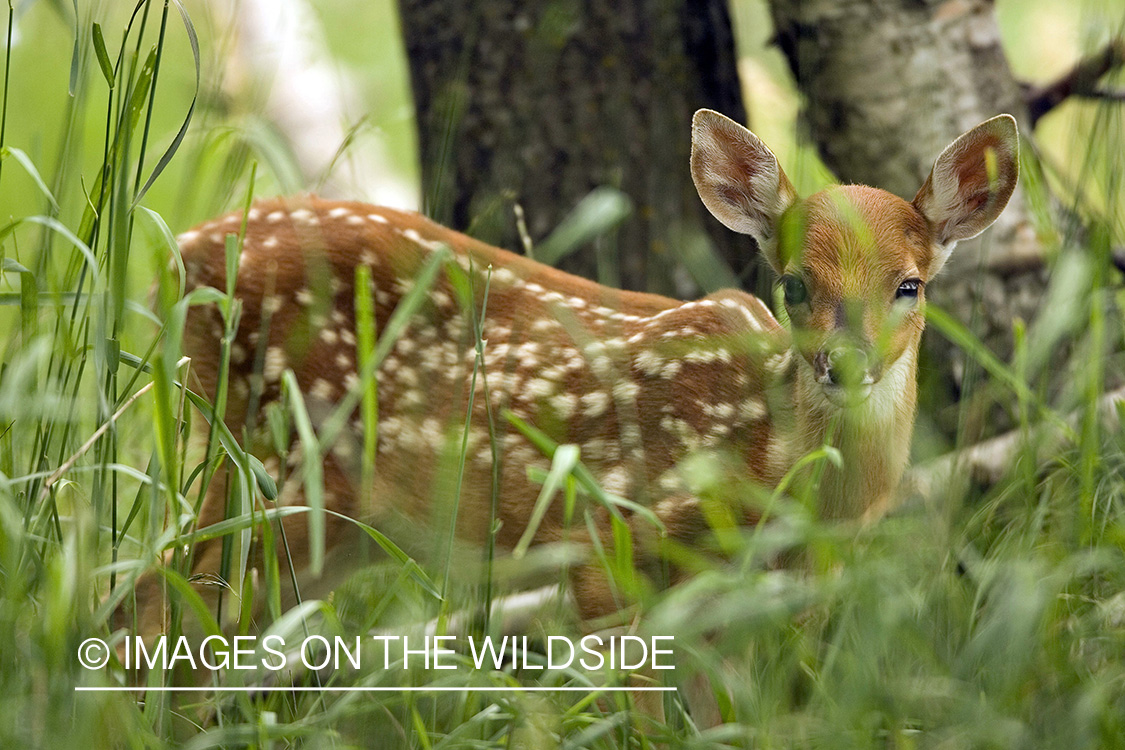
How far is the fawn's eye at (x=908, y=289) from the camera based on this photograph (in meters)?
2.50

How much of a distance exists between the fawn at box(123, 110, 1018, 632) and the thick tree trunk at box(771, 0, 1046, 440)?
77 cm

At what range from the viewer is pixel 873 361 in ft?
7.38

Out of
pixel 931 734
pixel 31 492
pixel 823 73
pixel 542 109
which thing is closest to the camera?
pixel 931 734

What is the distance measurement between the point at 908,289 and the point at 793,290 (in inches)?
9.8

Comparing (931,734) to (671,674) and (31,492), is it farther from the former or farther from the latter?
(31,492)

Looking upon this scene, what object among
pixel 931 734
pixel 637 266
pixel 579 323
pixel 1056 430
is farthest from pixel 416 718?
pixel 637 266

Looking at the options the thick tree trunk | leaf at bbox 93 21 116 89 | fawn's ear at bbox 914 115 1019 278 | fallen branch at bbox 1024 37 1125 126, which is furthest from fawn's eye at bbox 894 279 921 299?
leaf at bbox 93 21 116 89

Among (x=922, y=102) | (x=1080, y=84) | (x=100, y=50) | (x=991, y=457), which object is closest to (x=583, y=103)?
(x=922, y=102)

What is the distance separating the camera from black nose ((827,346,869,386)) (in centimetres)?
223

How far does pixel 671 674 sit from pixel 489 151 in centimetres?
212

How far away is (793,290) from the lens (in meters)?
2.53

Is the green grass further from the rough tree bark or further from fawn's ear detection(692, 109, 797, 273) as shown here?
the rough tree bark

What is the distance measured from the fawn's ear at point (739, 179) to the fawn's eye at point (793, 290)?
0.09 m

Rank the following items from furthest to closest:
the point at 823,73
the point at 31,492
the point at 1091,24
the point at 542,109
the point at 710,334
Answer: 1. the point at 542,109
2. the point at 823,73
3. the point at 1091,24
4. the point at 710,334
5. the point at 31,492
